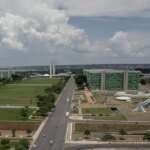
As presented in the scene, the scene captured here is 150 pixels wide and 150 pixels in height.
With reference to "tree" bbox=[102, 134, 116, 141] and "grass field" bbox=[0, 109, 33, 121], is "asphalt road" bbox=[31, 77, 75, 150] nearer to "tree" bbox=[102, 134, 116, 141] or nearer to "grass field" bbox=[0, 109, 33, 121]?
"tree" bbox=[102, 134, 116, 141]

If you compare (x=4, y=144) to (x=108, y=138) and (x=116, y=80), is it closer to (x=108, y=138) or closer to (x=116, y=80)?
(x=108, y=138)

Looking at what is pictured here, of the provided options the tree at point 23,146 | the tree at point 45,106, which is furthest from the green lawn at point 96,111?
the tree at point 23,146

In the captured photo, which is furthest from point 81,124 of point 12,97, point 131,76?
point 131,76

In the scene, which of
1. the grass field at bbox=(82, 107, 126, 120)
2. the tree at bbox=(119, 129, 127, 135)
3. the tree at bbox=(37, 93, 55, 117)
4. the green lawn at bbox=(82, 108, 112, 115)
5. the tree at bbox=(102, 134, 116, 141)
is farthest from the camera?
the green lawn at bbox=(82, 108, 112, 115)

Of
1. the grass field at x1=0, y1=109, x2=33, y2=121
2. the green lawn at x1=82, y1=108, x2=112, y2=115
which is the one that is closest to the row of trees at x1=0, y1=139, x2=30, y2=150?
the grass field at x1=0, y1=109, x2=33, y2=121

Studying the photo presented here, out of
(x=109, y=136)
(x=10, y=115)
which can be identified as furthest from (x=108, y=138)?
(x=10, y=115)

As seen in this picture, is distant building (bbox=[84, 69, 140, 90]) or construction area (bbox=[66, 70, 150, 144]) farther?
distant building (bbox=[84, 69, 140, 90])
